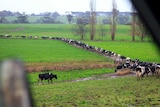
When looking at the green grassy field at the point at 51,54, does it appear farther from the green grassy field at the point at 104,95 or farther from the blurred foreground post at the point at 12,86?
the blurred foreground post at the point at 12,86

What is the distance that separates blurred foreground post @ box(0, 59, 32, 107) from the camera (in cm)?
40

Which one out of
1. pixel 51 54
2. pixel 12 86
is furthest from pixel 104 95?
pixel 51 54

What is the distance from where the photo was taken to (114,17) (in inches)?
2328

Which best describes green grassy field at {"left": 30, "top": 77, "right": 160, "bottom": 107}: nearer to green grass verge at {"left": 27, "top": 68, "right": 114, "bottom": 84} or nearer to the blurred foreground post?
green grass verge at {"left": 27, "top": 68, "right": 114, "bottom": 84}

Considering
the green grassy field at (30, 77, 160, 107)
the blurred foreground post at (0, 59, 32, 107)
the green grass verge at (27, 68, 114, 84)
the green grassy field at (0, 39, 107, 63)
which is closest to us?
the blurred foreground post at (0, 59, 32, 107)

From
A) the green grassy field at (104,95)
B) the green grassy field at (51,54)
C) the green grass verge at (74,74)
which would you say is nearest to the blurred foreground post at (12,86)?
the green grassy field at (104,95)

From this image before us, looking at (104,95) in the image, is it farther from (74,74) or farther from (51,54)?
(51,54)

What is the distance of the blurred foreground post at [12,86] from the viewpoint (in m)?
0.40


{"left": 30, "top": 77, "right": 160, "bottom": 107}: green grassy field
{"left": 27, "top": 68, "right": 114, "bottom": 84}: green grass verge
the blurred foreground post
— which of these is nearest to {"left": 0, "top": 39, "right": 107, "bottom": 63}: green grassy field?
{"left": 27, "top": 68, "right": 114, "bottom": 84}: green grass verge

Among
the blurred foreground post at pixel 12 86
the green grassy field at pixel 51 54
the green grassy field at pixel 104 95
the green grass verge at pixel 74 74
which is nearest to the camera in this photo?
the blurred foreground post at pixel 12 86

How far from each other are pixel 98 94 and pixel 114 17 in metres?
47.8

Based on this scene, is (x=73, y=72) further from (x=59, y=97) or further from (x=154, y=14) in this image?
(x=154, y=14)

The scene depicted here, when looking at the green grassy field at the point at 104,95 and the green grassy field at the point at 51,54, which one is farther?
the green grassy field at the point at 51,54

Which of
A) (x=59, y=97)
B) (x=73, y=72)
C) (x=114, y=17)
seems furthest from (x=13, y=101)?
(x=114, y=17)
